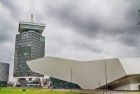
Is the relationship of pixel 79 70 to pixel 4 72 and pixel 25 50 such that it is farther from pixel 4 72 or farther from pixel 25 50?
pixel 4 72

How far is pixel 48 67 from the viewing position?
77375 millimetres

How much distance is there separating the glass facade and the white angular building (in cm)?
10719

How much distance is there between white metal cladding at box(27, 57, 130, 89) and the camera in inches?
2912

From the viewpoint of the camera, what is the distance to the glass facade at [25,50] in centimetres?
18762

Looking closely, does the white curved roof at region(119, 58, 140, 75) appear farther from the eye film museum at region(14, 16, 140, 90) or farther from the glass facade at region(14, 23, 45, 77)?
the glass facade at region(14, 23, 45, 77)

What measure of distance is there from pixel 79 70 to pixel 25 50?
116 m

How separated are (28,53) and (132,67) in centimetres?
12865

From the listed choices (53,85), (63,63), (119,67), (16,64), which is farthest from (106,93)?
(16,64)

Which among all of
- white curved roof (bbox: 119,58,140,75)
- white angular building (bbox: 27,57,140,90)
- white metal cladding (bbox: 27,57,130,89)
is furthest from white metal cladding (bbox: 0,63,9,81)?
white curved roof (bbox: 119,58,140,75)

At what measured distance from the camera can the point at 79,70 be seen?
80.8 metres

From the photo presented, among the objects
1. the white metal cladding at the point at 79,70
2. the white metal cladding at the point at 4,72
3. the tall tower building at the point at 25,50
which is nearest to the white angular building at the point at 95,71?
the white metal cladding at the point at 79,70

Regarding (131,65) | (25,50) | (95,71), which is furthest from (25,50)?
(131,65)

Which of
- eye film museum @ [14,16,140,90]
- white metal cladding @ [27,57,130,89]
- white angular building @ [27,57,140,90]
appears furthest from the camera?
white metal cladding @ [27,57,130,89]

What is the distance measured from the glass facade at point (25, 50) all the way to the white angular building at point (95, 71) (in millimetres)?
107191
